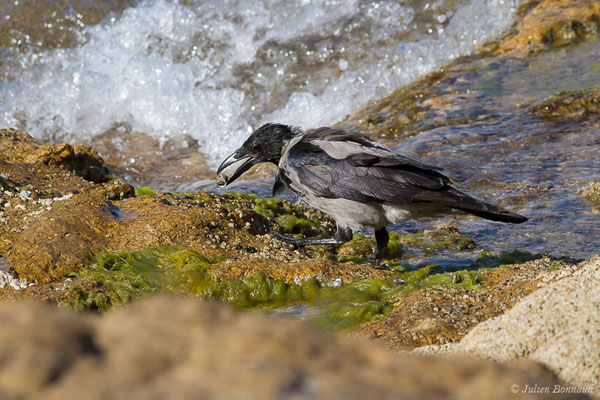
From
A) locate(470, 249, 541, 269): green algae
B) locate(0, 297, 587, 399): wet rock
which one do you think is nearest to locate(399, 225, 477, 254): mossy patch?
locate(470, 249, 541, 269): green algae

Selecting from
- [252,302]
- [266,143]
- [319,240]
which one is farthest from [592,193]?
[252,302]

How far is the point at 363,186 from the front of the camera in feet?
17.3

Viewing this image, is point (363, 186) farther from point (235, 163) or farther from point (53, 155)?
point (53, 155)

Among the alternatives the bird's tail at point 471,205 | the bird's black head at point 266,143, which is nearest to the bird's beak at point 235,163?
the bird's black head at point 266,143

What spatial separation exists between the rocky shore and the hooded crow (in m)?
0.36

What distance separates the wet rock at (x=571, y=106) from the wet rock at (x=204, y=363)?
7589 millimetres

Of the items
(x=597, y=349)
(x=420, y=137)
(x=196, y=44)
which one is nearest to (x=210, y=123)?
(x=196, y=44)

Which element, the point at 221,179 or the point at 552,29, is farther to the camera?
the point at 552,29

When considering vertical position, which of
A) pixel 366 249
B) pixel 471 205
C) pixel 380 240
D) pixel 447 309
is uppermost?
pixel 471 205

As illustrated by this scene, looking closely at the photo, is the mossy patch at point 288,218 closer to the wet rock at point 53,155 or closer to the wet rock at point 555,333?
the wet rock at point 53,155

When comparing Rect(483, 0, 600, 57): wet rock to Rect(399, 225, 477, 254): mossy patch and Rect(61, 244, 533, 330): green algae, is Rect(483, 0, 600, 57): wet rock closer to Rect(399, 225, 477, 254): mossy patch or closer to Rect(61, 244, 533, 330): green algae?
Rect(399, 225, 477, 254): mossy patch

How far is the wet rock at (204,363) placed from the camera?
1.42 m

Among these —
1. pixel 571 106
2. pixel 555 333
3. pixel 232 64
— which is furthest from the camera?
pixel 232 64

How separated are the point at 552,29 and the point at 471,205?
7.29 metres
